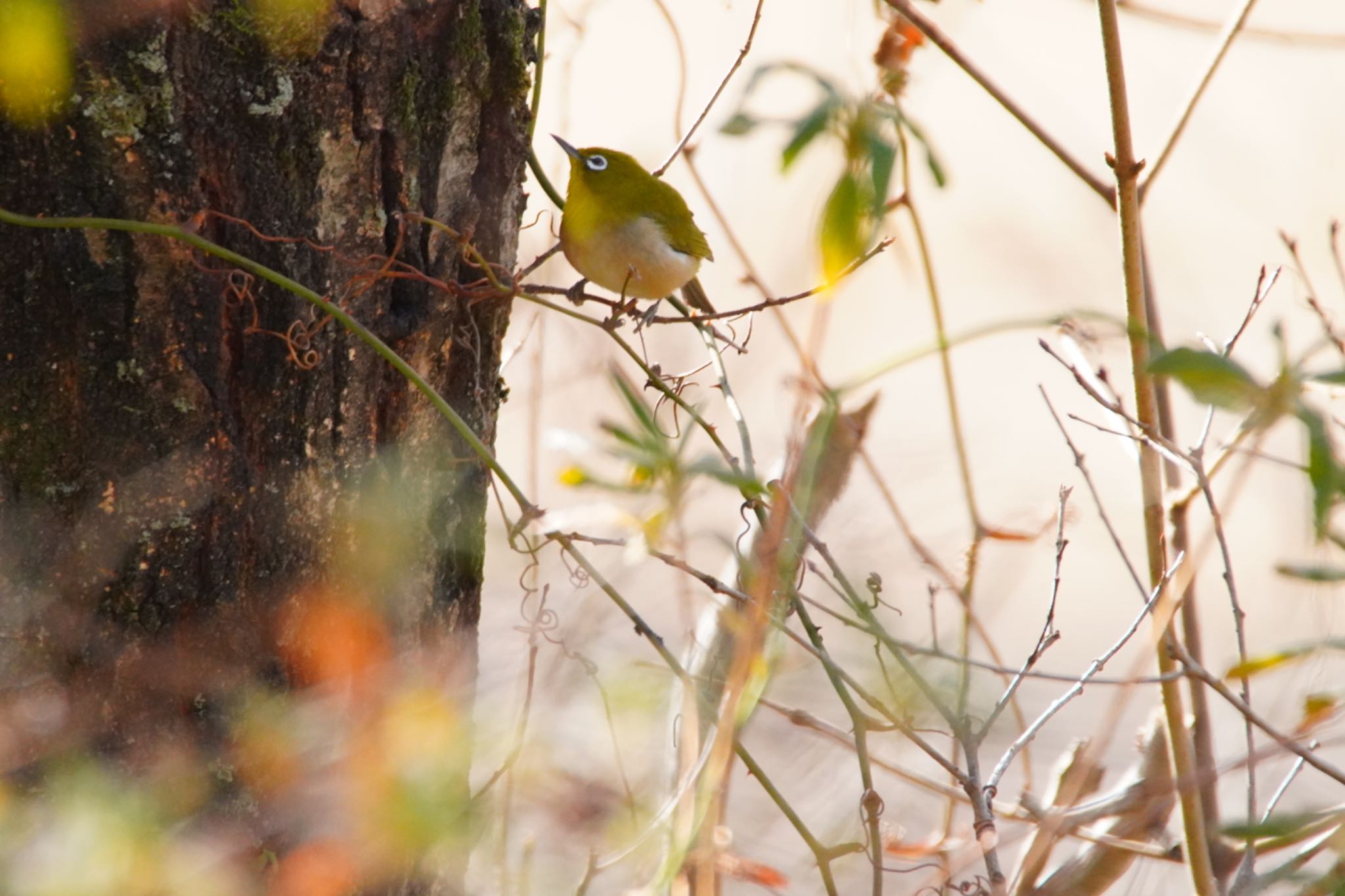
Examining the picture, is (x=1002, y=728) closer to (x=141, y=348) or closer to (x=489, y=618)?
(x=489, y=618)

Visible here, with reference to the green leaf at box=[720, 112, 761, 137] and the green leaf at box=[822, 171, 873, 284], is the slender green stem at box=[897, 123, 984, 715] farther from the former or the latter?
the green leaf at box=[822, 171, 873, 284]

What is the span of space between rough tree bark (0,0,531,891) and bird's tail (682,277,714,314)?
1041mm

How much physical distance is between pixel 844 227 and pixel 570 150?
150cm

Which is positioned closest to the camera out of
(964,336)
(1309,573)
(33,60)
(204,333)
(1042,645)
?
(1309,573)

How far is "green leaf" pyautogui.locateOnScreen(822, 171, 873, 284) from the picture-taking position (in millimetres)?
681

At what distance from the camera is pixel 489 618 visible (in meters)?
2.17

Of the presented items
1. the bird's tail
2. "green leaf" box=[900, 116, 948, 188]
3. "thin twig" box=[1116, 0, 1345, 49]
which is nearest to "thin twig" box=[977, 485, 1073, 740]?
"green leaf" box=[900, 116, 948, 188]

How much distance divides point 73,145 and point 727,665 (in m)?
1.18

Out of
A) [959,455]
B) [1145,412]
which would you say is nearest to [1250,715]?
[1145,412]

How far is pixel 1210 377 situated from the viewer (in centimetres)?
66

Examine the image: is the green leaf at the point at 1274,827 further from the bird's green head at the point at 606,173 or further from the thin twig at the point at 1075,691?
the bird's green head at the point at 606,173

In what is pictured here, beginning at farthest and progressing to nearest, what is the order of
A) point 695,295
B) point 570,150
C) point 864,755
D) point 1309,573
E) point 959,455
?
point 695,295 → point 570,150 → point 959,455 → point 864,755 → point 1309,573

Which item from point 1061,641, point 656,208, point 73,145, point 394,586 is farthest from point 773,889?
point 1061,641

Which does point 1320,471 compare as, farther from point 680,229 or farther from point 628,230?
point 680,229
